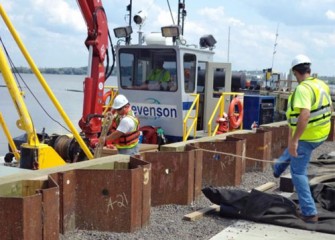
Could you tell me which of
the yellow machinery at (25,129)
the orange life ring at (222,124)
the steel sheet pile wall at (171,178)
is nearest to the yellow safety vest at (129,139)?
the steel sheet pile wall at (171,178)

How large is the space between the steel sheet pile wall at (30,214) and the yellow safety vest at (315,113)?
2.67 metres

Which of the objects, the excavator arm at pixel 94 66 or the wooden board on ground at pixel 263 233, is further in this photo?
the excavator arm at pixel 94 66

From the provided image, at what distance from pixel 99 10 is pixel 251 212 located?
5.69m

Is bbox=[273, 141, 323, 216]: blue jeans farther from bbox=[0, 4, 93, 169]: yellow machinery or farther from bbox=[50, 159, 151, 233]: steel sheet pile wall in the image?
bbox=[0, 4, 93, 169]: yellow machinery

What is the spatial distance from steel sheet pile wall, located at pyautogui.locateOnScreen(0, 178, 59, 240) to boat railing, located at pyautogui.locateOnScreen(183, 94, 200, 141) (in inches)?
244

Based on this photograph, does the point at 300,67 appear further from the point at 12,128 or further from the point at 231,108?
the point at 12,128

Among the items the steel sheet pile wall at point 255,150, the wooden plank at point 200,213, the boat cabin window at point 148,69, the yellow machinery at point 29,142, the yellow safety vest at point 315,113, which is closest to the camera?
the yellow safety vest at point 315,113

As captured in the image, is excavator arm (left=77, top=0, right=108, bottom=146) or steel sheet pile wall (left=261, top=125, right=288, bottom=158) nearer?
excavator arm (left=77, top=0, right=108, bottom=146)

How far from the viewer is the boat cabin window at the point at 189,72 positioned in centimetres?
1129

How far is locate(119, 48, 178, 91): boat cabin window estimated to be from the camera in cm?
1119

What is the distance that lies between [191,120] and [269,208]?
19.1 feet

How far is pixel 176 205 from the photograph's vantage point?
6.71 meters

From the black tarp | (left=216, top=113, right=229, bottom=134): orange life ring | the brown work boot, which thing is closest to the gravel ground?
the black tarp

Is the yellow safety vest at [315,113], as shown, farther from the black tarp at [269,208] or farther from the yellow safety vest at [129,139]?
the yellow safety vest at [129,139]
